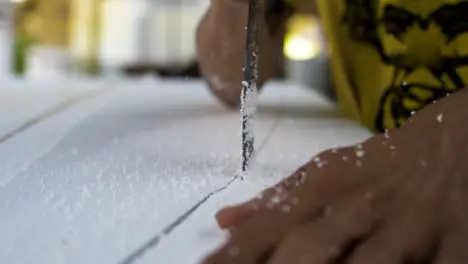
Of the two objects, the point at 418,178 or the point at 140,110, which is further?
the point at 140,110

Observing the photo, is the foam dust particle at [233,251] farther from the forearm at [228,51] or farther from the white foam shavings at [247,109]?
the forearm at [228,51]

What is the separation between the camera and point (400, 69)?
60cm

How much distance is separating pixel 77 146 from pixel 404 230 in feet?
0.89

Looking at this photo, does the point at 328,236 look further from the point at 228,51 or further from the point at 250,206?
the point at 228,51

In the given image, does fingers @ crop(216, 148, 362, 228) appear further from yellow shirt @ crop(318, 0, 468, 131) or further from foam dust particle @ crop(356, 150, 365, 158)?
yellow shirt @ crop(318, 0, 468, 131)

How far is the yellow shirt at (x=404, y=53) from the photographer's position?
1.83 feet

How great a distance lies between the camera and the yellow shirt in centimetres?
56

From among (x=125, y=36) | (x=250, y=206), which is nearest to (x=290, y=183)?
(x=250, y=206)

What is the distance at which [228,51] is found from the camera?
760mm

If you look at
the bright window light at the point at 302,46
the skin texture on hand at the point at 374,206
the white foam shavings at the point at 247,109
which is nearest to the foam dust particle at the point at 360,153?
the skin texture on hand at the point at 374,206

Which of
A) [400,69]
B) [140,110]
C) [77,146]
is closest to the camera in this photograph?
[77,146]

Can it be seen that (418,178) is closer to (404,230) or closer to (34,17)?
(404,230)

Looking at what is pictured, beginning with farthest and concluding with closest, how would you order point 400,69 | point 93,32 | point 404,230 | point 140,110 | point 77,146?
point 93,32
point 140,110
point 400,69
point 77,146
point 404,230

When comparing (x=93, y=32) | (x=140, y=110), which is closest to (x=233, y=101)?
(x=140, y=110)
